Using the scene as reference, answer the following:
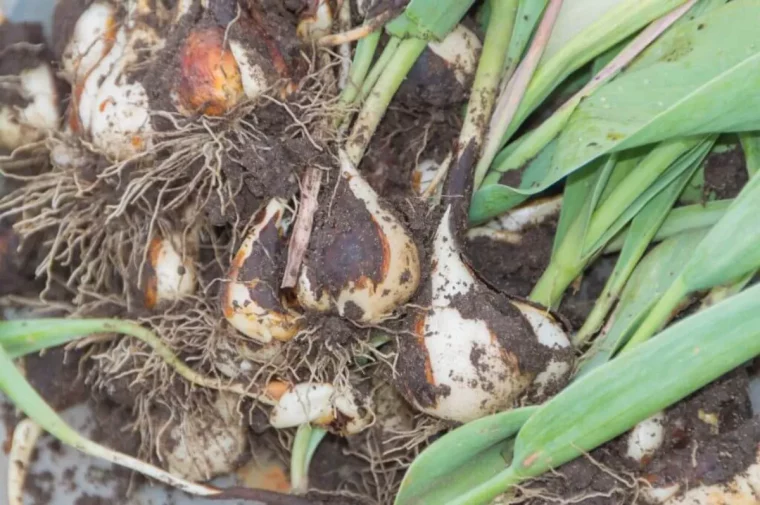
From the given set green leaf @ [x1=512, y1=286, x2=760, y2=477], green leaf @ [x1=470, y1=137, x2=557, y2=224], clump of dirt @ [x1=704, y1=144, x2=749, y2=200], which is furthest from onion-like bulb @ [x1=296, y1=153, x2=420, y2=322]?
clump of dirt @ [x1=704, y1=144, x2=749, y2=200]

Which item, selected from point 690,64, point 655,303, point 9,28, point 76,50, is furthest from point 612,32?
point 9,28

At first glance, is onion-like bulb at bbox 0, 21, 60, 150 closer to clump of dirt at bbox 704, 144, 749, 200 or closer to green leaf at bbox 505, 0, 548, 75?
green leaf at bbox 505, 0, 548, 75

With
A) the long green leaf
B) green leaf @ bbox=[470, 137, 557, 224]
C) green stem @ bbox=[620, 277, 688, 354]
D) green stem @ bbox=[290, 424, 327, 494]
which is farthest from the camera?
green stem @ bbox=[290, 424, 327, 494]

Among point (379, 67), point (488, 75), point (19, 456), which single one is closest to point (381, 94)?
point (379, 67)

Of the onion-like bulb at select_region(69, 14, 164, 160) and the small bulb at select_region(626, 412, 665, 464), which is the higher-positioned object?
the onion-like bulb at select_region(69, 14, 164, 160)

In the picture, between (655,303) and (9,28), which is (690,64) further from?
(9,28)

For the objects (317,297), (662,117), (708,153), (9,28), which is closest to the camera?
(662,117)

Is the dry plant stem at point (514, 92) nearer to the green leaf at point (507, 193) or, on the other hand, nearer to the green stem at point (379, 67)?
the green leaf at point (507, 193)
